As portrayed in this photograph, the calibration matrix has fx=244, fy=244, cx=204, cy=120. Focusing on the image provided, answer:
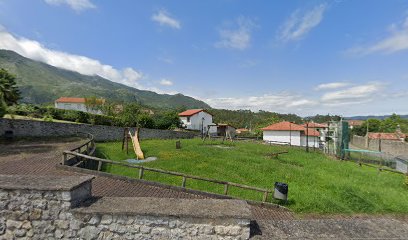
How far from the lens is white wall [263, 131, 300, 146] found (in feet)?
168

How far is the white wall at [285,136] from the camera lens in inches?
2014

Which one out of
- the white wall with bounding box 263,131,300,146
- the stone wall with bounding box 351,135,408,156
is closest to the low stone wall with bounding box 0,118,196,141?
the white wall with bounding box 263,131,300,146

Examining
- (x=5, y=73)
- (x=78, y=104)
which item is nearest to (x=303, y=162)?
(x=5, y=73)

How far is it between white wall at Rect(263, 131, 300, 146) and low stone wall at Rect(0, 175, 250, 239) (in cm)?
4743

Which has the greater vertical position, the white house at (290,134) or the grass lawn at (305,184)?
the white house at (290,134)

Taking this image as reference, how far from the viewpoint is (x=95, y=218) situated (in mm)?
4605

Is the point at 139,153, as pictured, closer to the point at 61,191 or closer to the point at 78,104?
the point at 61,191

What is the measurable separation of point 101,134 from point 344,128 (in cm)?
3364

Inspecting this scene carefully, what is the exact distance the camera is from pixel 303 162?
21.5 m

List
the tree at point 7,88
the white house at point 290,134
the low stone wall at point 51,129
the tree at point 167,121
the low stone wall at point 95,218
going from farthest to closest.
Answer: the white house at point 290,134 < the tree at point 167,121 < the low stone wall at point 51,129 < the tree at point 7,88 < the low stone wall at point 95,218

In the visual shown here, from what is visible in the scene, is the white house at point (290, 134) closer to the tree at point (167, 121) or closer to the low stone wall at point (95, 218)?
the tree at point (167, 121)

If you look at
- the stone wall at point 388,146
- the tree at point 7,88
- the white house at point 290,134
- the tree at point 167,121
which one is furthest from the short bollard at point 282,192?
the white house at point 290,134

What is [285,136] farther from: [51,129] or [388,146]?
[51,129]

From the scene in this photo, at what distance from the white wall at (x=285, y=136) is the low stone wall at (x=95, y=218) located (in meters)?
47.4
